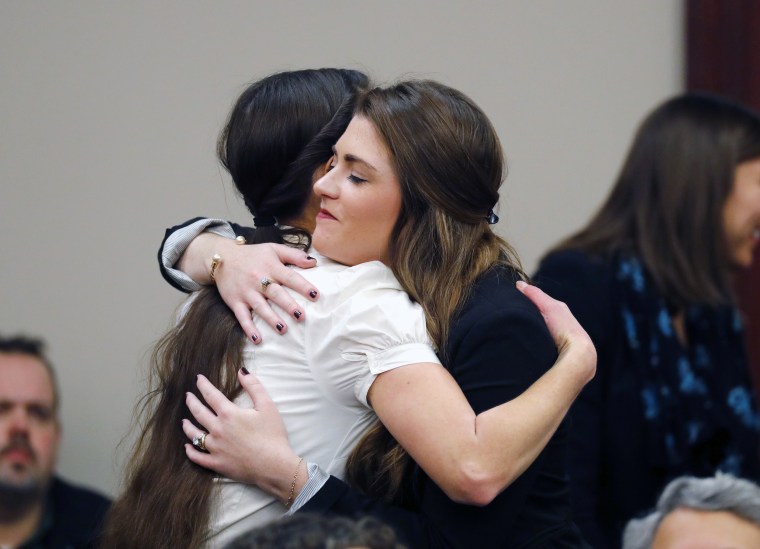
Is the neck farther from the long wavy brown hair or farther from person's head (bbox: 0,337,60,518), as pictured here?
person's head (bbox: 0,337,60,518)

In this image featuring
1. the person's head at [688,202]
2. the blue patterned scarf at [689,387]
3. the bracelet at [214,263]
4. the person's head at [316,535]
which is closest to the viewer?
the person's head at [316,535]

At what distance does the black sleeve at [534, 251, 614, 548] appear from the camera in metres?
2.84

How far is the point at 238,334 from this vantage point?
209 centimetres

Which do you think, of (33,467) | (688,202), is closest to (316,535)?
(688,202)

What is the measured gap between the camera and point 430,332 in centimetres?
199

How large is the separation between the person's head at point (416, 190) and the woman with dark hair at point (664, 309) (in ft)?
2.67

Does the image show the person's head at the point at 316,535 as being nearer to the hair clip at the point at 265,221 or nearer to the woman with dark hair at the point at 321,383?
the woman with dark hair at the point at 321,383

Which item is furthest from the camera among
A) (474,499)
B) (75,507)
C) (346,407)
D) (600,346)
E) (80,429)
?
(80,429)

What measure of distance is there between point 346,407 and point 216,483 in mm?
228

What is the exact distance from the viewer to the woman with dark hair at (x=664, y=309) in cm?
292

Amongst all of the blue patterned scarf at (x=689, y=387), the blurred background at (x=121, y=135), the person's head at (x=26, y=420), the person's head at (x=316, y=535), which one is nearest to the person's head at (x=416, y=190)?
the person's head at (x=316, y=535)

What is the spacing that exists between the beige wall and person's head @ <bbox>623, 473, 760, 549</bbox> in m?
1.83

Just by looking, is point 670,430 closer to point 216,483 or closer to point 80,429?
point 216,483

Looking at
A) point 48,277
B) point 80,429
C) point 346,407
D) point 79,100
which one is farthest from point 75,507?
point 346,407
